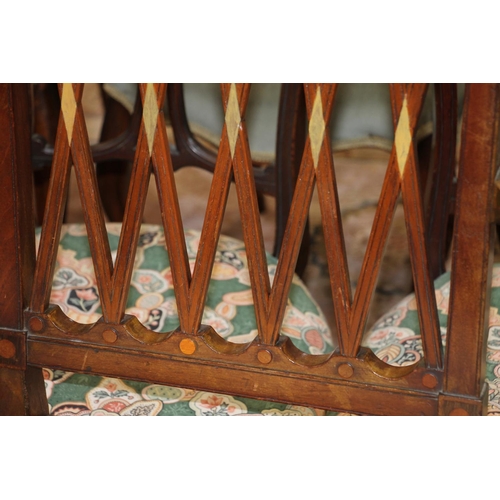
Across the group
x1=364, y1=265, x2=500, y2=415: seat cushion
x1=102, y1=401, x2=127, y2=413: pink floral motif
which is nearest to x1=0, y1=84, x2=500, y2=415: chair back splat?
x1=102, y1=401, x2=127, y2=413: pink floral motif

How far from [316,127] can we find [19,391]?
0.39m

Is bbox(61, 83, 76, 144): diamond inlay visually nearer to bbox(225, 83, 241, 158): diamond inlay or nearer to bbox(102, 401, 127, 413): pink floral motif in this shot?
bbox(225, 83, 241, 158): diamond inlay

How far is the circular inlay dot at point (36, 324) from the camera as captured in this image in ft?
2.36

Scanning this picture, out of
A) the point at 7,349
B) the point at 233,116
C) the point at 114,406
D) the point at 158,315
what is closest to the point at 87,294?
the point at 158,315

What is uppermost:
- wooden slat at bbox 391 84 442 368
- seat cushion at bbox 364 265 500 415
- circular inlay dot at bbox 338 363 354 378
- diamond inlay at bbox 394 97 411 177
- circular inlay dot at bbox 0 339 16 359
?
diamond inlay at bbox 394 97 411 177

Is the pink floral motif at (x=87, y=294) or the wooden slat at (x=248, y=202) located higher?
the wooden slat at (x=248, y=202)

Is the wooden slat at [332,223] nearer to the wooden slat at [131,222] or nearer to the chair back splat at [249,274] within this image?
the chair back splat at [249,274]

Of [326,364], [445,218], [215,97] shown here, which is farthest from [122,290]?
[215,97]

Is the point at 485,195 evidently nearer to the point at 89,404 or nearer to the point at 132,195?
the point at 132,195

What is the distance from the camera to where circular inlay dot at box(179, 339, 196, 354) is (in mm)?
680

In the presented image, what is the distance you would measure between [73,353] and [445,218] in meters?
0.72

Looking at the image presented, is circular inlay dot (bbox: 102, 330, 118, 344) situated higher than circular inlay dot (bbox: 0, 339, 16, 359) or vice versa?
circular inlay dot (bbox: 102, 330, 118, 344)

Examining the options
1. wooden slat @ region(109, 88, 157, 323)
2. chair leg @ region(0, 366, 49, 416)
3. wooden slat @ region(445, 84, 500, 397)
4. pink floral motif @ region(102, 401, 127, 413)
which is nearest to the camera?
wooden slat @ region(445, 84, 500, 397)

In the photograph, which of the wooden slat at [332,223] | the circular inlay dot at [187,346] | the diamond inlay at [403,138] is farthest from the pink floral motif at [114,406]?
the diamond inlay at [403,138]
